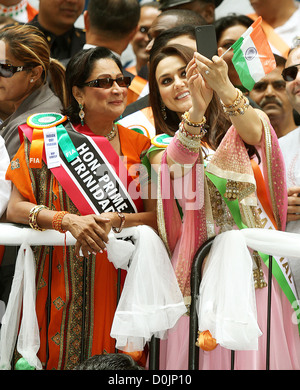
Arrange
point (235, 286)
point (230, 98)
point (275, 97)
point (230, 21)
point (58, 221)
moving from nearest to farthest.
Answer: point (235, 286), point (230, 98), point (58, 221), point (275, 97), point (230, 21)

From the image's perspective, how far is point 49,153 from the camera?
3645 mm

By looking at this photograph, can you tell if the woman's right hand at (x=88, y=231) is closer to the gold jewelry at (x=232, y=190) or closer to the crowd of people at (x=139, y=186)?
the crowd of people at (x=139, y=186)

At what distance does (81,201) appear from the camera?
3.61 metres

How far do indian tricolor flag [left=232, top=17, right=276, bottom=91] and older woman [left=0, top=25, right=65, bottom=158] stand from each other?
1210 millimetres

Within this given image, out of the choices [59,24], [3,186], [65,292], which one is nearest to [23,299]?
[65,292]

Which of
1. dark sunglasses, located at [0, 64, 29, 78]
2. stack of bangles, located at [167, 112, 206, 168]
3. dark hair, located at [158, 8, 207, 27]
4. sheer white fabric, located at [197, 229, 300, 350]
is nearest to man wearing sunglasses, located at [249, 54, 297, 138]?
dark hair, located at [158, 8, 207, 27]

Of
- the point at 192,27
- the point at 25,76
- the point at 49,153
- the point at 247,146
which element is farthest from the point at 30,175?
the point at 192,27

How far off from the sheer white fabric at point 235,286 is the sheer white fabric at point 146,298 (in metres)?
0.15

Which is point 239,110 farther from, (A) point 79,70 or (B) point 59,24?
(B) point 59,24

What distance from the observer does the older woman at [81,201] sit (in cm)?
353

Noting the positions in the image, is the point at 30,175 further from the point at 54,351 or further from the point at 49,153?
the point at 54,351

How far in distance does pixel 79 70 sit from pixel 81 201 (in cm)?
71

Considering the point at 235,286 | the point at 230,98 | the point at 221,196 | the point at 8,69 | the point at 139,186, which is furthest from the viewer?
the point at 8,69

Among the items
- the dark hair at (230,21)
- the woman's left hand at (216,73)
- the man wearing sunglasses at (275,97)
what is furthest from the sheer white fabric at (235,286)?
the dark hair at (230,21)
